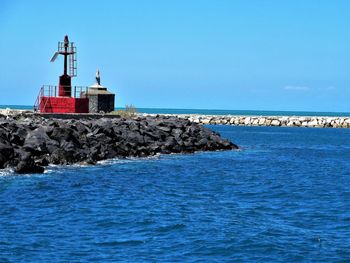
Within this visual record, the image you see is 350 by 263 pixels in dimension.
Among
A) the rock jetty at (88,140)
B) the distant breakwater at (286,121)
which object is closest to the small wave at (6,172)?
the rock jetty at (88,140)

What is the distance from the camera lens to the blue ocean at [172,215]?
11.6 m

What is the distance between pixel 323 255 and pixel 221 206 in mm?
5514

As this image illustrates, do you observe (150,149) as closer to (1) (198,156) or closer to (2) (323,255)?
(1) (198,156)

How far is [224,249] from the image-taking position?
11.9 meters

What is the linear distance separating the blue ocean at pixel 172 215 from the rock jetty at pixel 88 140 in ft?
4.23

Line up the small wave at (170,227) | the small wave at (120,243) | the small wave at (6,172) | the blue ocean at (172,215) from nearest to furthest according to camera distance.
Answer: the blue ocean at (172,215) → the small wave at (120,243) → the small wave at (170,227) → the small wave at (6,172)

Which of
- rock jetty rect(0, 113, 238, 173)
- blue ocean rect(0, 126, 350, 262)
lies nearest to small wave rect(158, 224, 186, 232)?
blue ocean rect(0, 126, 350, 262)

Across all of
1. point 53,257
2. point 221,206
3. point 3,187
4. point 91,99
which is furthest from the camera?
point 91,99

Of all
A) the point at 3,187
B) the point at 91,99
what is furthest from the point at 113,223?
the point at 91,99

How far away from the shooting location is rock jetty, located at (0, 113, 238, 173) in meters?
24.7

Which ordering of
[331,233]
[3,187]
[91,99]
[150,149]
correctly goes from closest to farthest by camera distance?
[331,233], [3,187], [150,149], [91,99]

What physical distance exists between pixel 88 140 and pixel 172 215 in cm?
1538

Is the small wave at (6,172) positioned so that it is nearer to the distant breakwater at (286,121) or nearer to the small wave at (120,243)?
the small wave at (120,243)

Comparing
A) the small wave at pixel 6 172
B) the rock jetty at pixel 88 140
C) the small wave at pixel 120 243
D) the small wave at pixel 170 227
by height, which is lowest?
the small wave at pixel 120 243
